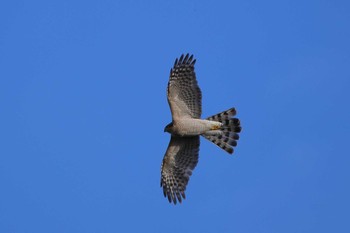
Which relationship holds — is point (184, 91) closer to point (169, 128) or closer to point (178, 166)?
→ point (169, 128)

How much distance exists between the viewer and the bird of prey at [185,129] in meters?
27.0

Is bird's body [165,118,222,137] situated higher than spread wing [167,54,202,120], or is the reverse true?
spread wing [167,54,202,120]

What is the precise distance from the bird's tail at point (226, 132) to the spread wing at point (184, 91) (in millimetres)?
592

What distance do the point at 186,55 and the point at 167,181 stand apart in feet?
10.2

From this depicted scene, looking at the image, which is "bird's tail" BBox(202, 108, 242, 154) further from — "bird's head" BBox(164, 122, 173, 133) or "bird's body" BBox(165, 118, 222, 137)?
"bird's head" BBox(164, 122, 173, 133)

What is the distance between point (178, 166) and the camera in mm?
27688

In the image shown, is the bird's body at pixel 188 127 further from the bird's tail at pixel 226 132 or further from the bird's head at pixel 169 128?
Result: the bird's tail at pixel 226 132

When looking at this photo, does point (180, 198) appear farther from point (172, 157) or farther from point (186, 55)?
point (186, 55)

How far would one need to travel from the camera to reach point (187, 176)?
27.7 meters

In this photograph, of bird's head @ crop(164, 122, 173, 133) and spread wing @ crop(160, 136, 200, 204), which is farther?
spread wing @ crop(160, 136, 200, 204)

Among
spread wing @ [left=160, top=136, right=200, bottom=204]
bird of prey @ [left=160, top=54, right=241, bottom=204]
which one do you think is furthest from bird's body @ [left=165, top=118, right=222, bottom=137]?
spread wing @ [left=160, top=136, right=200, bottom=204]

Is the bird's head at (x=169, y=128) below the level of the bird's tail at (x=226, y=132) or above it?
below

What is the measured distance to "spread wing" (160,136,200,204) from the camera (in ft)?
90.5

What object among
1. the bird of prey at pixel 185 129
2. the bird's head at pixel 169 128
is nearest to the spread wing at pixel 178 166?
the bird of prey at pixel 185 129
